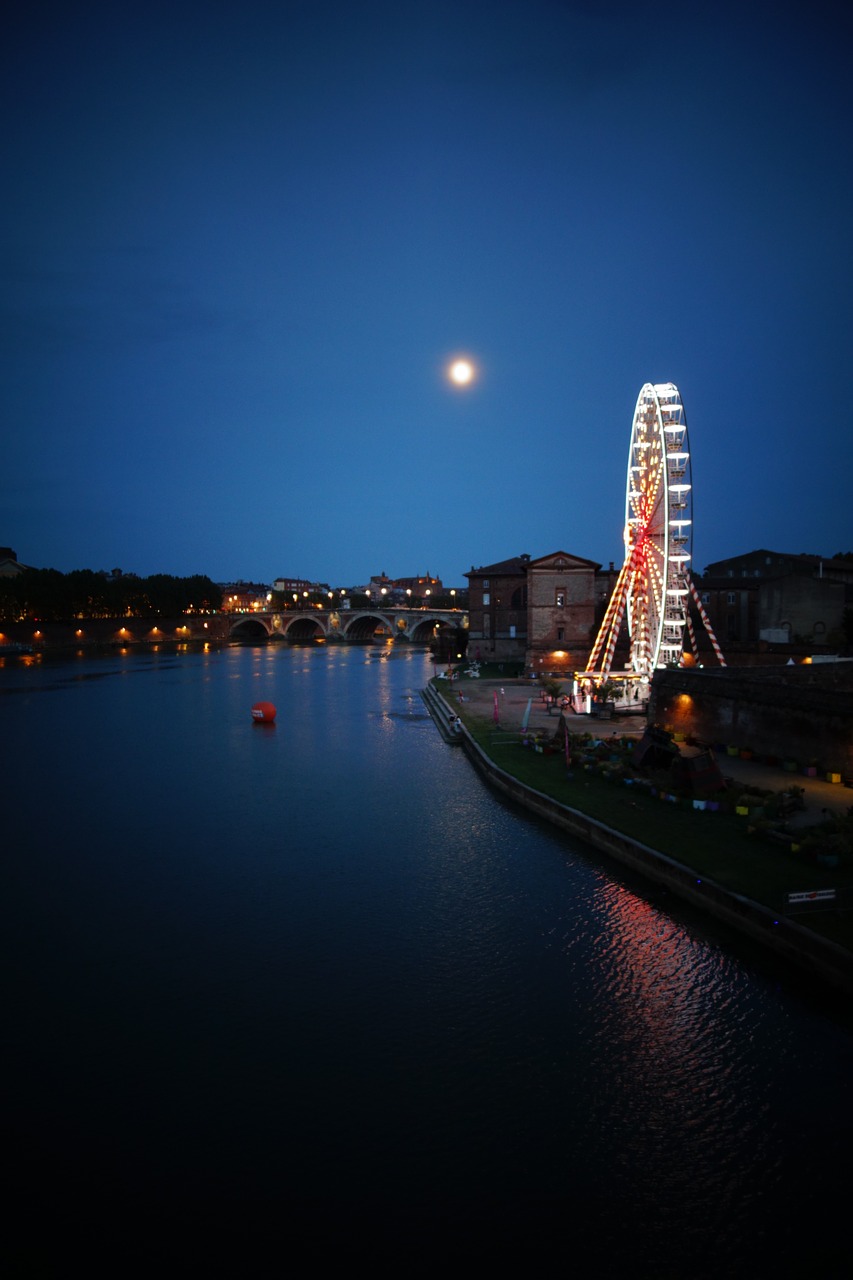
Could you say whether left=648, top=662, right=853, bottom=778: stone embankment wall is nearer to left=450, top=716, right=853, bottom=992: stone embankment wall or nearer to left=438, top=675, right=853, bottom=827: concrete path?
left=438, top=675, right=853, bottom=827: concrete path

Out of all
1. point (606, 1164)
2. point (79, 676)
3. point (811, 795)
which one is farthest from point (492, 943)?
point (79, 676)

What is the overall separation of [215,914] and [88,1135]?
20.6ft

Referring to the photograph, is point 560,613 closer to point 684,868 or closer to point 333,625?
point 684,868

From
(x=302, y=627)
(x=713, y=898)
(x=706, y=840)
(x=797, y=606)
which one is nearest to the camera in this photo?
(x=713, y=898)

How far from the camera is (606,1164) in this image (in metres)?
8.38

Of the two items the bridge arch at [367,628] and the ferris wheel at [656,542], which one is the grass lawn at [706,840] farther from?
the bridge arch at [367,628]

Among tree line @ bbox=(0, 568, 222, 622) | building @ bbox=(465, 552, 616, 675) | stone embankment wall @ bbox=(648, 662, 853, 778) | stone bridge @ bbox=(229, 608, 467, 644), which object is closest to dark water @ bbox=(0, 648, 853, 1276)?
stone embankment wall @ bbox=(648, 662, 853, 778)

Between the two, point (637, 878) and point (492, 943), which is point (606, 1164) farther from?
point (637, 878)

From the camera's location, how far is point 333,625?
154875 millimetres

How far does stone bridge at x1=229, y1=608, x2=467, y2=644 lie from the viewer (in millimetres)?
141125

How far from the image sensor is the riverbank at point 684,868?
11141mm

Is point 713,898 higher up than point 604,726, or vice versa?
point 604,726

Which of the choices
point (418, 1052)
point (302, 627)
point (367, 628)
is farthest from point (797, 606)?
point (302, 627)

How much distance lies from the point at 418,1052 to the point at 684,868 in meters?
6.22
